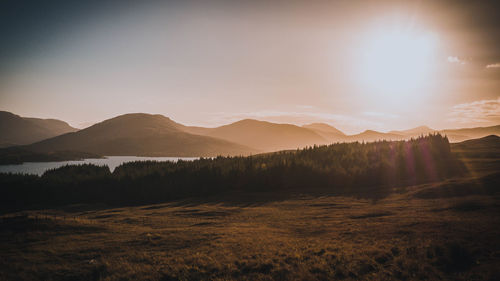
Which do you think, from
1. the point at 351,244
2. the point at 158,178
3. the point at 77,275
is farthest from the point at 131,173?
the point at 351,244

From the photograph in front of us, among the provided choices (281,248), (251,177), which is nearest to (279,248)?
(281,248)

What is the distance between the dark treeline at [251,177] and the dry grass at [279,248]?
49292 mm

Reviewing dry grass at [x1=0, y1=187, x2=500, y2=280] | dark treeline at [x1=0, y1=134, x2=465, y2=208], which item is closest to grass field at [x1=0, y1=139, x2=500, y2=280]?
dry grass at [x1=0, y1=187, x2=500, y2=280]

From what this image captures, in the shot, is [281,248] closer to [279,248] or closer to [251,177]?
[279,248]

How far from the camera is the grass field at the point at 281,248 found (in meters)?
22.1

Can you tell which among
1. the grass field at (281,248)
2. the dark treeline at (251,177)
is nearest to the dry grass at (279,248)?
the grass field at (281,248)

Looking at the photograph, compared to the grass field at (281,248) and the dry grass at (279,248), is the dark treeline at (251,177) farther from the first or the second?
the dry grass at (279,248)

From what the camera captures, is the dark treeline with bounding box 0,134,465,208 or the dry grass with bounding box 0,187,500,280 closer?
the dry grass with bounding box 0,187,500,280

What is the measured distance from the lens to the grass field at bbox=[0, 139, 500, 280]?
2206cm

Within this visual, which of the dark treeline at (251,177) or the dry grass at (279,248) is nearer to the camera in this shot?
the dry grass at (279,248)

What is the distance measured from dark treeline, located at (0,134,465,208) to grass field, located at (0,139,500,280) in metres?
47.2

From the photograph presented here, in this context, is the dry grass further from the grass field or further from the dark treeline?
the dark treeline

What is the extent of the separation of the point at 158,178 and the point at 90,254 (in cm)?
9157

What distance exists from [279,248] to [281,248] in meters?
0.22
